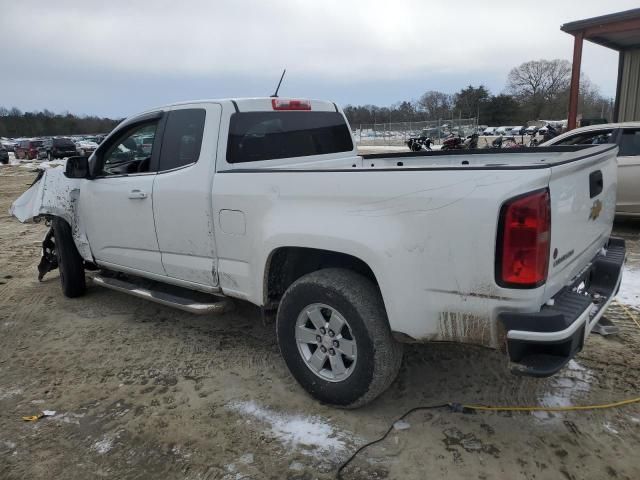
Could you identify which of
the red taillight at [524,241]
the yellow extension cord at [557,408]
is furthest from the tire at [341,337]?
the red taillight at [524,241]

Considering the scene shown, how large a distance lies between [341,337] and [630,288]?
359cm

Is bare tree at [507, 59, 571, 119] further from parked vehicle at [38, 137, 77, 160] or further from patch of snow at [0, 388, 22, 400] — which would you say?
patch of snow at [0, 388, 22, 400]

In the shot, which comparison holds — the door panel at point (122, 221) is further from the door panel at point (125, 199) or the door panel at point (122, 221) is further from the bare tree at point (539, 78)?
the bare tree at point (539, 78)

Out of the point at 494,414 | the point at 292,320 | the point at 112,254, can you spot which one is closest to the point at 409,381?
the point at 494,414

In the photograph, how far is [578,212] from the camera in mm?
2750

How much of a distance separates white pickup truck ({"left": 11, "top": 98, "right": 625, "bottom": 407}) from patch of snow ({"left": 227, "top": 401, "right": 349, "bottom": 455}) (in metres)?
0.19

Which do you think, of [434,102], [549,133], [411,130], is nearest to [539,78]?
[434,102]

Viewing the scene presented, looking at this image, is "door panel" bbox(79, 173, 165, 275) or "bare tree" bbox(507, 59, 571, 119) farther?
"bare tree" bbox(507, 59, 571, 119)

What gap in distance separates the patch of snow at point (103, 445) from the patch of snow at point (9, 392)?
40.5 inches

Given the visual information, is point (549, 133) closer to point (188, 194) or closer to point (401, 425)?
point (188, 194)

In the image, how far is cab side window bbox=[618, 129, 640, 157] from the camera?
7.43m

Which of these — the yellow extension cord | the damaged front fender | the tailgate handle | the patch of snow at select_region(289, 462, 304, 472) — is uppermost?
the tailgate handle

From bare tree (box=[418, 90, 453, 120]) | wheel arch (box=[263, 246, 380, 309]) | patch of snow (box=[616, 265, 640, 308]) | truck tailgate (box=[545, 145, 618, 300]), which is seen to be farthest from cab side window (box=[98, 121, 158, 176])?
bare tree (box=[418, 90, 453, 120])

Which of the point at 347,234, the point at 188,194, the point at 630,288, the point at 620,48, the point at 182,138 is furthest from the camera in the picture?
the point at 620,48
